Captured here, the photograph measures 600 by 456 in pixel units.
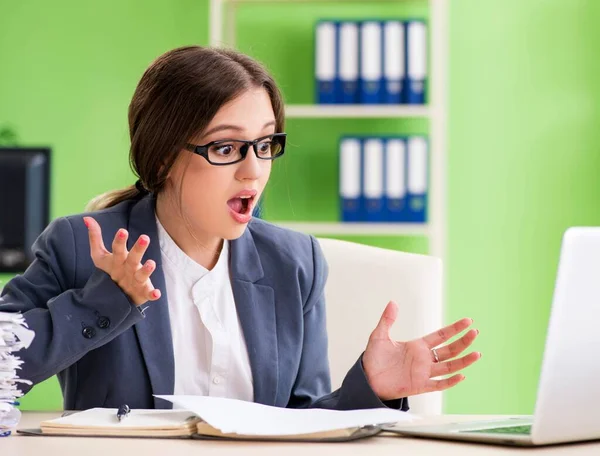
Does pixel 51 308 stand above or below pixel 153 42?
below

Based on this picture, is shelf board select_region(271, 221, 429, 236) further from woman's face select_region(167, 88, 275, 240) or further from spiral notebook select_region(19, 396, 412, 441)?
spiral notebook select_region(19, 396, 412, 441)

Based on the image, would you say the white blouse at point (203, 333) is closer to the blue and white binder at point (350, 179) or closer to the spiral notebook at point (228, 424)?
the spiral notebook at point (228, 424)

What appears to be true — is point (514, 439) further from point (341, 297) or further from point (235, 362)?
point (341, 297)

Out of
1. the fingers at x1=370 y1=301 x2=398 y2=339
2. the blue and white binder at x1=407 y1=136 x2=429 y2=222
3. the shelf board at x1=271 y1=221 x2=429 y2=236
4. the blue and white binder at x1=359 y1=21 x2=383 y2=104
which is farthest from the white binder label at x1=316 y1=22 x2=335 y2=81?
the fingers at x1=370 y1=301 x2=398 y2=339

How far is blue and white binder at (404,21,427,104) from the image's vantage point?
344 centimetres

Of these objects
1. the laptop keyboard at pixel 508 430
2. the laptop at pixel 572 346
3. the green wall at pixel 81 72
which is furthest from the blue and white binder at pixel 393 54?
the laptop at pixel 572 346

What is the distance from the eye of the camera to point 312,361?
1.74 meters

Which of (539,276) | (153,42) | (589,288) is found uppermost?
→ (153,42)

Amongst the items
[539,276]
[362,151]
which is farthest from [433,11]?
[539,276]

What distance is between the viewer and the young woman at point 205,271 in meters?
1.59

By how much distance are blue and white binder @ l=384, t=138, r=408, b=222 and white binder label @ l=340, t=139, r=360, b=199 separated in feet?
0.35

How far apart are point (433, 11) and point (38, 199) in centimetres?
179

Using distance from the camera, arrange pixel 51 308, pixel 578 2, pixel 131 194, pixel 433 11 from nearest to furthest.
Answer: pixel 51 308 < pixel 131 194 < pixel 433 11 < pixel 578 2

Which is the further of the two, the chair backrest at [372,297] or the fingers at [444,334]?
the chair backrest at [372,297]
